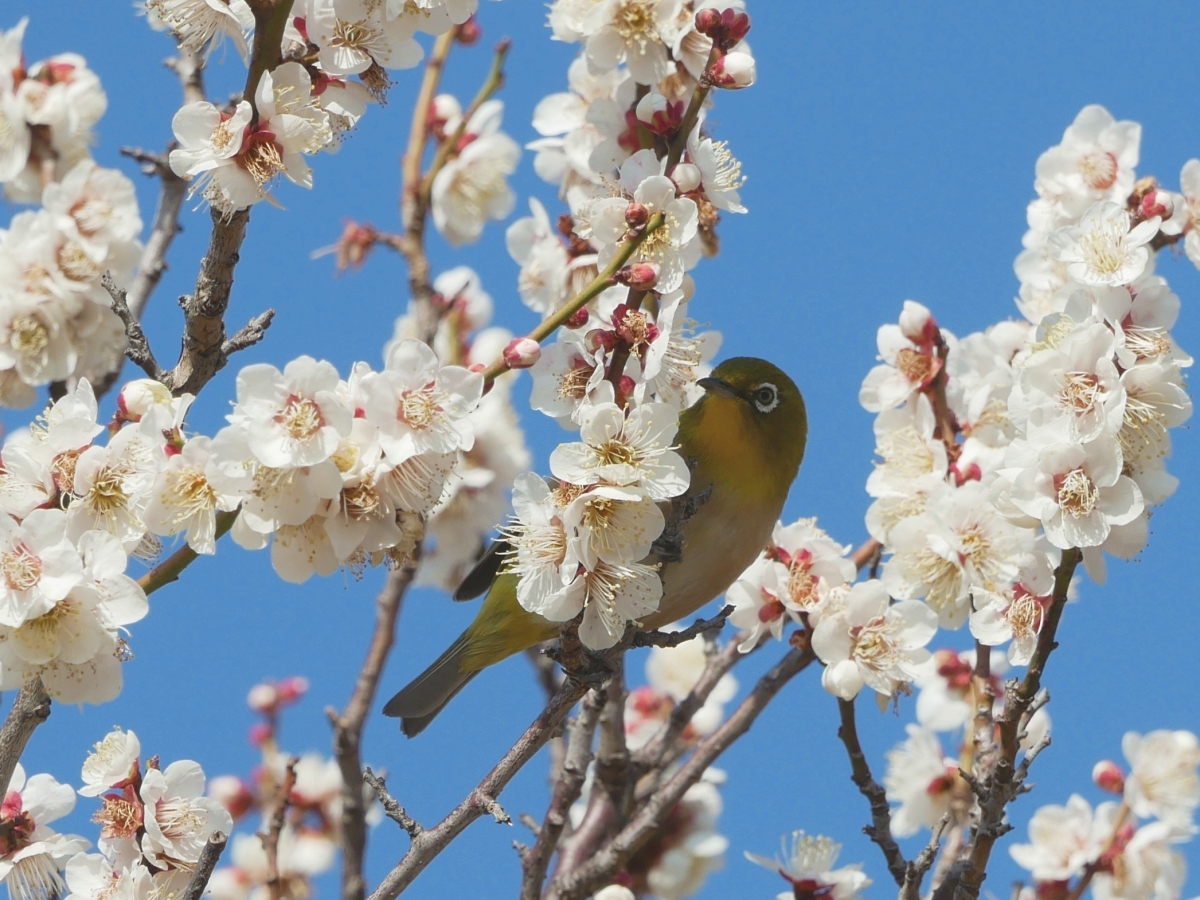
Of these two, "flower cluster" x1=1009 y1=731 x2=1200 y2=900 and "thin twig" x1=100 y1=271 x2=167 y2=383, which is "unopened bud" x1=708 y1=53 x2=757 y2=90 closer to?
"thin twig" x1=100 y1=271 x2=167 y2=383

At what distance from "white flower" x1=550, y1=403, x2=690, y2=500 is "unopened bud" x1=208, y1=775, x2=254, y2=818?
14.7ft

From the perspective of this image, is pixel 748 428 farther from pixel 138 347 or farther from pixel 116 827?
pixel 116 827

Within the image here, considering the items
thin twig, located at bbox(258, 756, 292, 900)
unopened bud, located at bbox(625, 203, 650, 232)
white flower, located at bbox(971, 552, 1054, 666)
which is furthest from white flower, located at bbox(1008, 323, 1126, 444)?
thin twig, located at bbox(258, 756, 292, 900)

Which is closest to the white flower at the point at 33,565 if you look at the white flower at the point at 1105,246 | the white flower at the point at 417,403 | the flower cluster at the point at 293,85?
the white flower at the point at 417,403

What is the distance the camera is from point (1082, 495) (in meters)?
3.62

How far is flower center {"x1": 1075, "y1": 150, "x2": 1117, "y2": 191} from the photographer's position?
5.08 metres

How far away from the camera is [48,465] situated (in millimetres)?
3242

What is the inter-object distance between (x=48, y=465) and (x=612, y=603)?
1.40m

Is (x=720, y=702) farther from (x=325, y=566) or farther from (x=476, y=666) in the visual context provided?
(x=325, y=566)

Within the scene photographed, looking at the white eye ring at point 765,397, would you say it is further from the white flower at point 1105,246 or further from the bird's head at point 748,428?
the white flower at point 1105,246

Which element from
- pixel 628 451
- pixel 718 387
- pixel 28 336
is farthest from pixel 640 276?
pixel 28 336

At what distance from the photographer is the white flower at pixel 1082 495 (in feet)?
11.9

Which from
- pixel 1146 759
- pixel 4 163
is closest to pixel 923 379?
pixel 1146 759

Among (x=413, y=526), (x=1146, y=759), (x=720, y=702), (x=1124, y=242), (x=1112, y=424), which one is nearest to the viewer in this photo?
(x=413, y=526)
